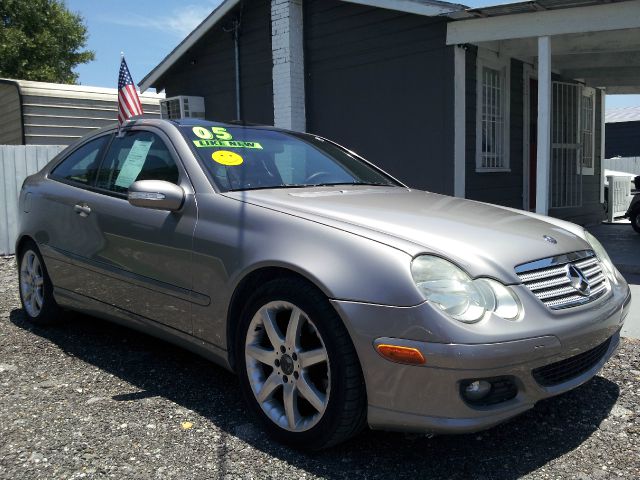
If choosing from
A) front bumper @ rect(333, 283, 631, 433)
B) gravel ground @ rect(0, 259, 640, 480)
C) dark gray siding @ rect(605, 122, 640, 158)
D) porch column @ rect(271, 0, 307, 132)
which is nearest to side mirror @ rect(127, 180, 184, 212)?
gravel ground @ rect(0, 259, 640, 480)

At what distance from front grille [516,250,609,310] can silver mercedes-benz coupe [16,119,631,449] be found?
10mm

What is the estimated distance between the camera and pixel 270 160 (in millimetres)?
3723

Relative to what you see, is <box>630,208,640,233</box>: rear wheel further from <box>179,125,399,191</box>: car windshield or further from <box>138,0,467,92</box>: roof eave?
<box>179,125,399,191</box>: car windshield

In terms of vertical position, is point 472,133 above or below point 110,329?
above

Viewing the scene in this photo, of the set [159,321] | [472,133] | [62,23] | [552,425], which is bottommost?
[552,425]

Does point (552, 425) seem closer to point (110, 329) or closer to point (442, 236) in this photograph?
point (442, 236)

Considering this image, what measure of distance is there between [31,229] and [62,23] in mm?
27677

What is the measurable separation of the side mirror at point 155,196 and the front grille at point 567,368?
77.3 inches

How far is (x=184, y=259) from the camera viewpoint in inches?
127

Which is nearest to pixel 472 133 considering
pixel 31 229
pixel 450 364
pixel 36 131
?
pixel 31 229

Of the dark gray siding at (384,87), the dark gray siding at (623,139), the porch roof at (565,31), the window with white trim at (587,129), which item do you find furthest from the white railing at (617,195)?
the dark gray siding at (623,139)

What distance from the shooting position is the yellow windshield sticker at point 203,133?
12.0ft

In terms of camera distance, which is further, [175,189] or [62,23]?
[62,23]

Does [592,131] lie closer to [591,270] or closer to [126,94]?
[126,94]
